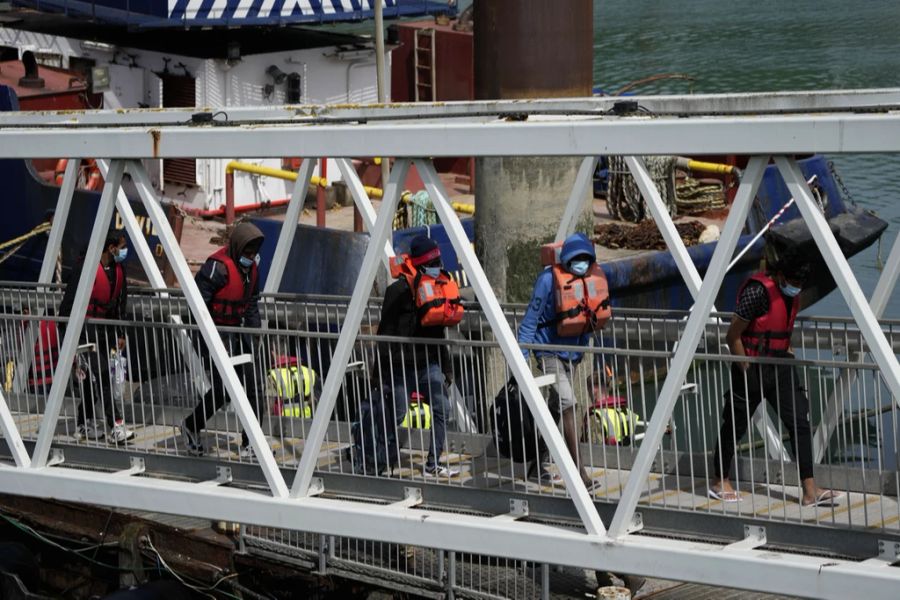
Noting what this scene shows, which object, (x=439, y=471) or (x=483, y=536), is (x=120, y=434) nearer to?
(x=439, y=471)

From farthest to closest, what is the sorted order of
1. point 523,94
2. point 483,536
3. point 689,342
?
point 523,94 < point 483,536 < point 689,342

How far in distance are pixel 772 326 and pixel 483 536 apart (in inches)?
78.4

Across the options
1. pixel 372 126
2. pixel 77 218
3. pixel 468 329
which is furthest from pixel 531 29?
pixel 77 218

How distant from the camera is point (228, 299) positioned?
10164 mm

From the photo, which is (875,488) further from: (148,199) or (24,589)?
(24,589)

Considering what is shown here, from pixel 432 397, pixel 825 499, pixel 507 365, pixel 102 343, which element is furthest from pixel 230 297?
pixel 825 499

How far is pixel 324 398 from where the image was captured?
9.09m

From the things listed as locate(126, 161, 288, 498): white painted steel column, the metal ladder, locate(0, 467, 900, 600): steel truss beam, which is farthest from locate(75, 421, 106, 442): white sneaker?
the metal ladder

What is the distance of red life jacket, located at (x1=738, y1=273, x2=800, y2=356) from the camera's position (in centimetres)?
848

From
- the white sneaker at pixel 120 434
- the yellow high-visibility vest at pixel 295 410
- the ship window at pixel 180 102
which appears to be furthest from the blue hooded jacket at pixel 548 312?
the ship window at pixel 180 102

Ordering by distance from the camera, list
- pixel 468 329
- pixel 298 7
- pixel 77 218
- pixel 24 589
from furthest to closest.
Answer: pixel 298 7
pixel 77 218
pixel 24 589
pixel 468 329

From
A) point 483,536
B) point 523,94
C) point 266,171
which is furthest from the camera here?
point 266,171

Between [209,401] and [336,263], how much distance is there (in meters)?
6.86

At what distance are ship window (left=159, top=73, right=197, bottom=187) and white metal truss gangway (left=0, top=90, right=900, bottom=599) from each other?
9.30 m
